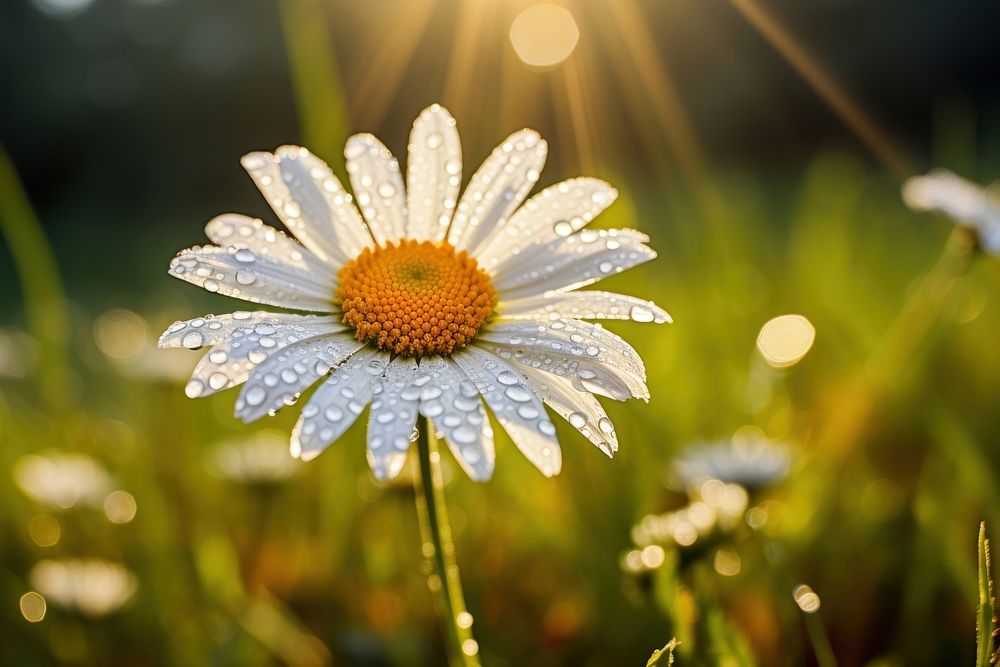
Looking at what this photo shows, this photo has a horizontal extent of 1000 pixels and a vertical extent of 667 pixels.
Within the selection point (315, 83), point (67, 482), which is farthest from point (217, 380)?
point (315, 83)

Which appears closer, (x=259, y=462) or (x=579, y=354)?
(x=579, y=354)

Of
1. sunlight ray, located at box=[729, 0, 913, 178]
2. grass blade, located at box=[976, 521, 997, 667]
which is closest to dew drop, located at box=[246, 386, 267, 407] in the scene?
grass blade, located at box=[976, 521, 997, 667]

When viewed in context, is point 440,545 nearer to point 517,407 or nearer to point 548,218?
point 517,407

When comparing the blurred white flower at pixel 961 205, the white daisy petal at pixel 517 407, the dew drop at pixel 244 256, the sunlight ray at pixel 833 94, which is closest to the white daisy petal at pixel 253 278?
the dew drop at pixel 244 256

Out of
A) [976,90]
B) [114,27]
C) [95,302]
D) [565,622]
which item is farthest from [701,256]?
[114,27]

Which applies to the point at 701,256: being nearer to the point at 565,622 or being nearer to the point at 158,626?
the point at 565,622

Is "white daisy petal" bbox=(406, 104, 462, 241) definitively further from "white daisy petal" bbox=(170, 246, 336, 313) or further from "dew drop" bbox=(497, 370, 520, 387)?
"dew drop" bbox=(497, 370, 520, 387)
